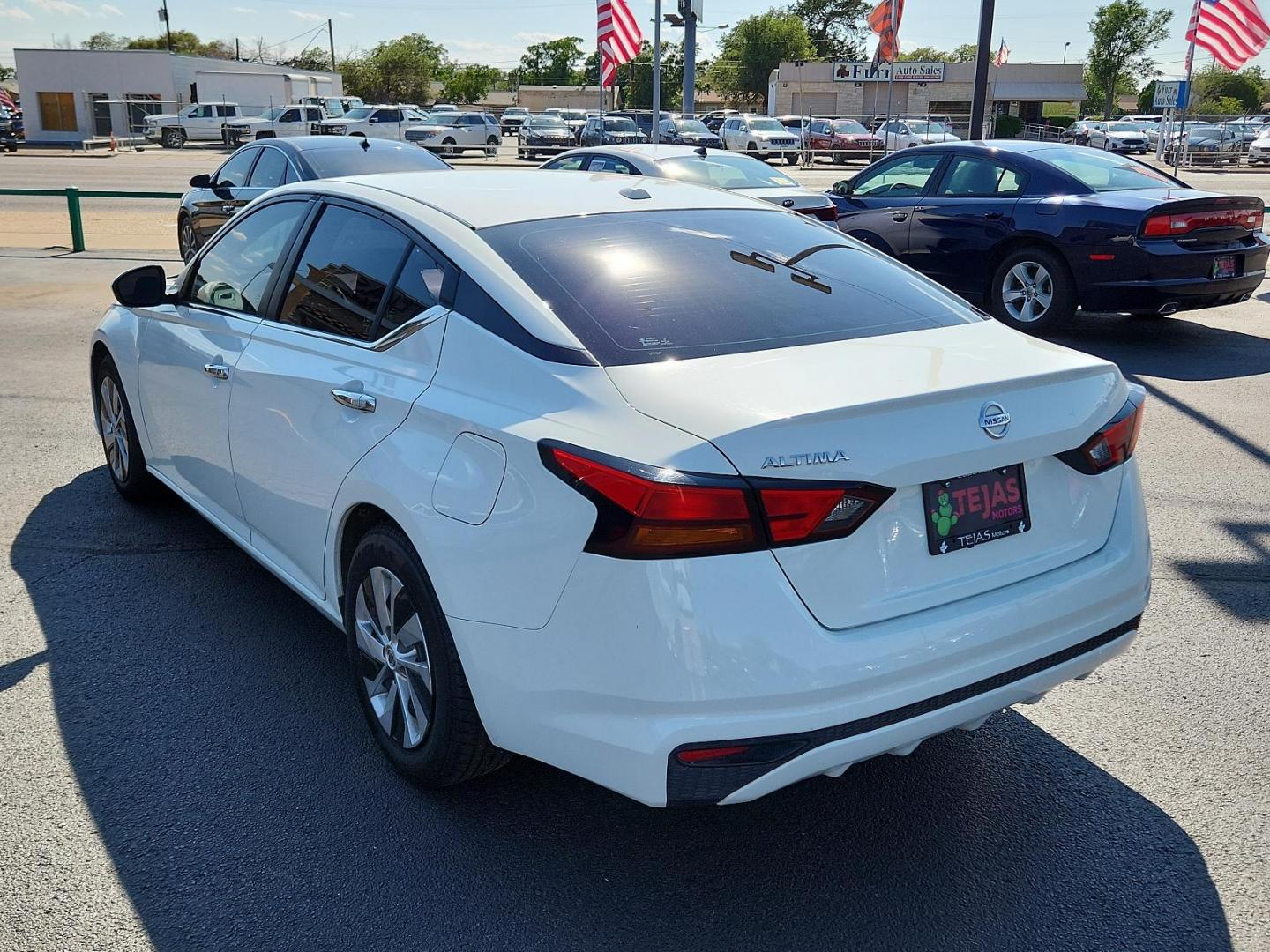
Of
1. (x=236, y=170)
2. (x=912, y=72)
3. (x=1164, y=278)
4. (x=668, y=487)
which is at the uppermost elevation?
(x=912, y=72)

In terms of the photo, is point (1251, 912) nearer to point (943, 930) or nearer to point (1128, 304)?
point (943, 930)

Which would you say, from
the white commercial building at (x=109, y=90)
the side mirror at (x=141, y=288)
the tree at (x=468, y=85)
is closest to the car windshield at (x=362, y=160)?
the side mirror at (x=141, y=288)

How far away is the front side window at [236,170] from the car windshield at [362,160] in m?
1.46

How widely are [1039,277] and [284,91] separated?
52.2 m

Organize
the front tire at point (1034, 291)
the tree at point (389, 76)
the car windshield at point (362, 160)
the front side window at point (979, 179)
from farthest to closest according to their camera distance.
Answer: the tree at point (389, 76) < the car windshield at point (362, 160) < the front side window at point (979, 179) < the front tire at point (1034, 291)

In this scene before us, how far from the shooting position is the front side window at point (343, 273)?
3605mm

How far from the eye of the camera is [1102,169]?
1004 cm

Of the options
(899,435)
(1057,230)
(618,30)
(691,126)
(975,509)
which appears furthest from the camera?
(691,126)

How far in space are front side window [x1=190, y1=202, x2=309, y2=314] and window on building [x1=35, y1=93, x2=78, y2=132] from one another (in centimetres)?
6077

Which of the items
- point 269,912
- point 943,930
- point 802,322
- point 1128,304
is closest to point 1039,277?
point 1128,304

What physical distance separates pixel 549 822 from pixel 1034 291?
318 inches

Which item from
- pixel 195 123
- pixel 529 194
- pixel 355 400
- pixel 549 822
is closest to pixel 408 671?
pixel 549 822

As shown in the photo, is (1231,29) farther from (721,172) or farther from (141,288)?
(141,288)

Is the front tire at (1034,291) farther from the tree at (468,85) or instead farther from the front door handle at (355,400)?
the tree at (468,85)
